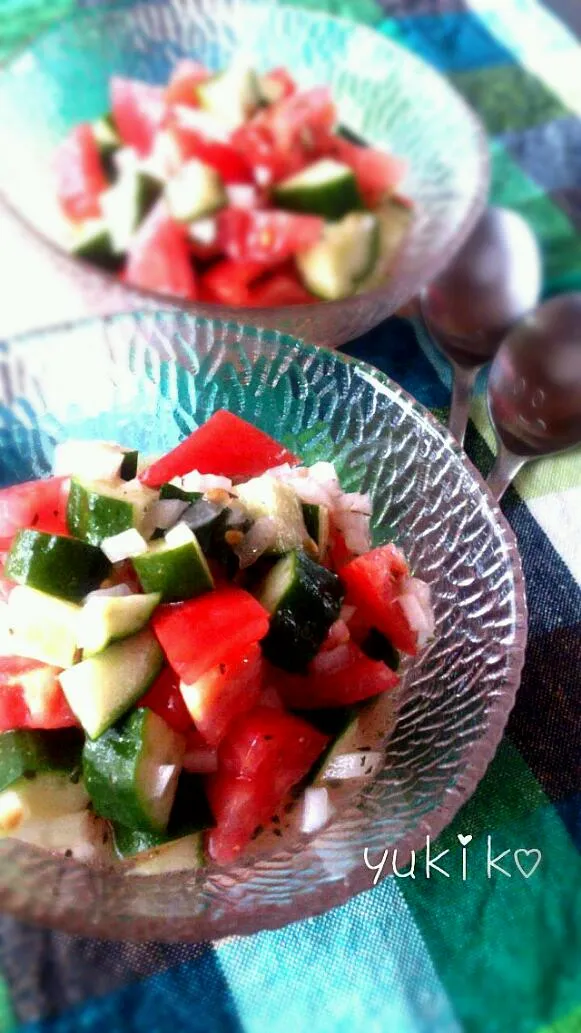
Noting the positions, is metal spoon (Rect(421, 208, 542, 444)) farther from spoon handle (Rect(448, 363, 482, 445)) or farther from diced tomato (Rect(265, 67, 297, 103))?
diced tomato (Rect(265, 67, 297, 103))

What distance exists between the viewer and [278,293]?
1705mm

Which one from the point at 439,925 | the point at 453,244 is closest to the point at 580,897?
the point at 439,925

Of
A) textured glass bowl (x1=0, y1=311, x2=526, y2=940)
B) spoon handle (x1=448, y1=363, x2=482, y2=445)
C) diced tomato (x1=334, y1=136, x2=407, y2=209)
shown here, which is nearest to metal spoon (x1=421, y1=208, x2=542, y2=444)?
spoon handle (x1=448, y1=363, x2=482, y2=445)

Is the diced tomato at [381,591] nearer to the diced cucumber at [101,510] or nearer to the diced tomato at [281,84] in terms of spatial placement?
the diced cucumber at [101,510]

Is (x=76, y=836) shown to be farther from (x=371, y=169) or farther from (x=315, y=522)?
(x=371, y=169)

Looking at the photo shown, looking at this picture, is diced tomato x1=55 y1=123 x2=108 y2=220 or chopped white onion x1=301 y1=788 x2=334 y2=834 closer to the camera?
chopped white onion x1=301 y1=788 x2=334 y2=834

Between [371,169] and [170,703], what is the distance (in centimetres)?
137

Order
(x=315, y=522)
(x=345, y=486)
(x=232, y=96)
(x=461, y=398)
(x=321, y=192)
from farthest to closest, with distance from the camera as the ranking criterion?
(x=232, y=96) → (x=321, y=192) → (x=461, y=398) → (x=345, y=486) → (x=315, y=522)

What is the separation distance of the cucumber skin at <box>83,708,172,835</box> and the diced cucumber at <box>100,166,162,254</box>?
3.52 feet

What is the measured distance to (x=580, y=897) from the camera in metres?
1.14

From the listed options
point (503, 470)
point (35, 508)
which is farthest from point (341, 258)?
point (35, 508)

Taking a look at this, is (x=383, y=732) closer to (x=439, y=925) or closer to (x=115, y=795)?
(x=439, y=925)

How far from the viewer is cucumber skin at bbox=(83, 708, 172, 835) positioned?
3.15 feet

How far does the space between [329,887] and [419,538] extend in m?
0.57
